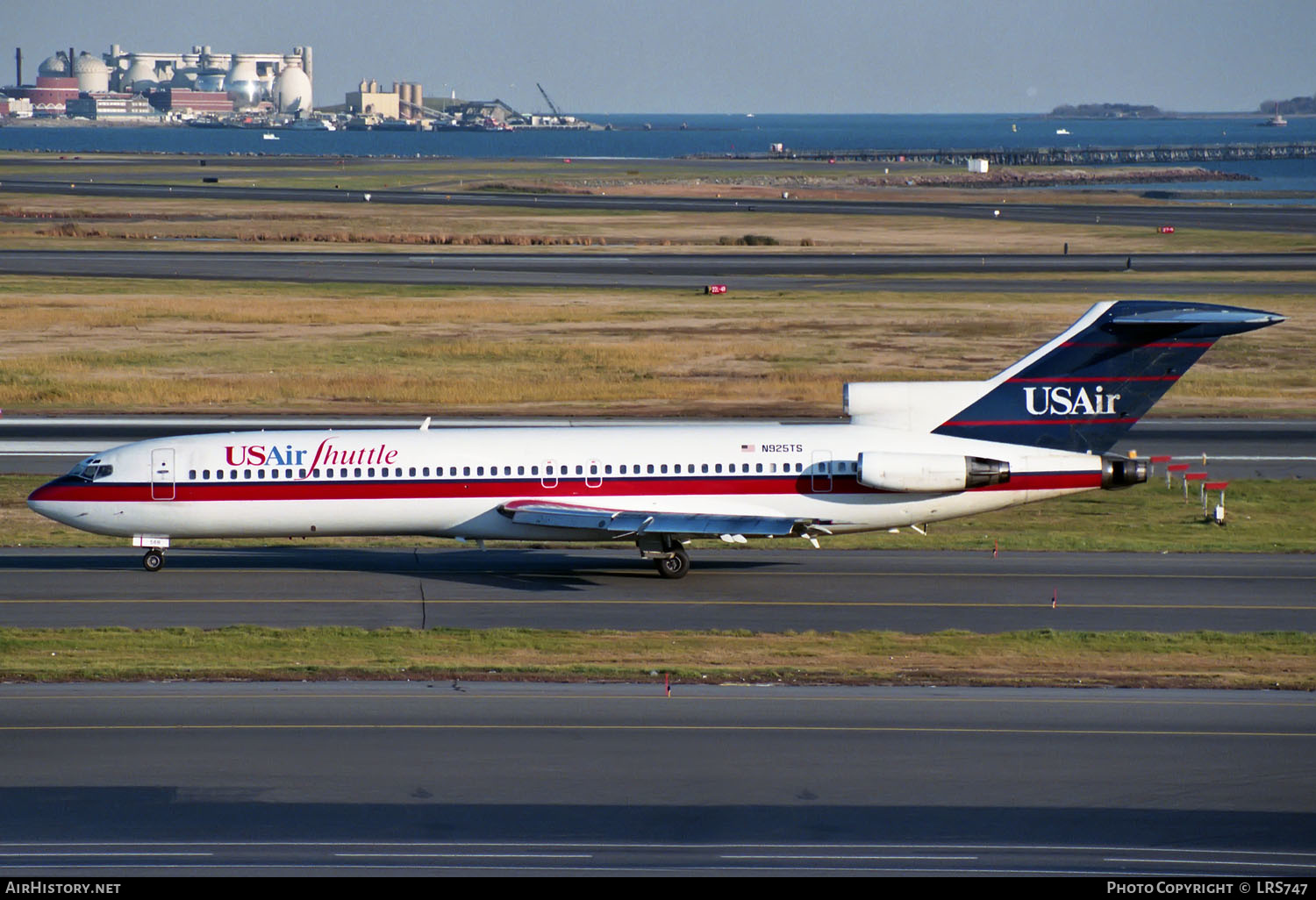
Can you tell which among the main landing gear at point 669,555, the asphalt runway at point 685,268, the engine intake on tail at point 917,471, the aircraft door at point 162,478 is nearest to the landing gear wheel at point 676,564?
the main landing gear at point 669,555

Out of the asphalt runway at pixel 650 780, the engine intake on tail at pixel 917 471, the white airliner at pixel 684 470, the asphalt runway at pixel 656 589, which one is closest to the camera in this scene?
the asphalt runway at pixel 650 780

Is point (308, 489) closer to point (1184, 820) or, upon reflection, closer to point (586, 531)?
point (586, 531)

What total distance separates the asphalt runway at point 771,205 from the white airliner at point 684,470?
312 ft

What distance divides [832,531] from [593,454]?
19.2 ft

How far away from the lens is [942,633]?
29406 millimetres

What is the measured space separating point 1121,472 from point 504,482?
14.2m

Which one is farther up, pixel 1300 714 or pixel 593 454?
pixel 593 454

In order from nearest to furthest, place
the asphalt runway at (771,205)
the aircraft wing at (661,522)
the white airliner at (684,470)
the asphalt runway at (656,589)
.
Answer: the asphalt runway at (656,589) < the aircraft wing at (661,522) < the white airliner at (684,470) < the asphalt runway at (771,205)

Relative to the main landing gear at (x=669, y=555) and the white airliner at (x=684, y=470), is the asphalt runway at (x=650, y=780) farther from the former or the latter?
the main landing gear at (x=669, y=555)

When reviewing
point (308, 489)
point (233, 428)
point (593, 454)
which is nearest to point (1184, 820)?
point (593, 454)

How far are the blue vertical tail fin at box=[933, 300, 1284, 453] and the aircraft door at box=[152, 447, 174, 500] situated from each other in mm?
18105

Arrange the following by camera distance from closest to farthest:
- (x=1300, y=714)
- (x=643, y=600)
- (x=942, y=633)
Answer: (x=1300, y=714), (x=942, y=633), (x=643, y=600)

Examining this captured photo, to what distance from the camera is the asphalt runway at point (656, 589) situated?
1208 inches

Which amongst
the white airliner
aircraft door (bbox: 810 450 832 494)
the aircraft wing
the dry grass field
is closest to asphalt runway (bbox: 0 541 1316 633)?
the white airliner
